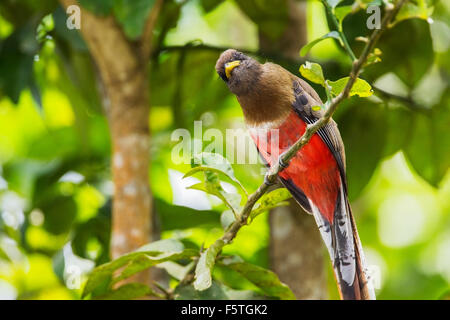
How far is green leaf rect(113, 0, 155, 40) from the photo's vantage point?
1.27 meters

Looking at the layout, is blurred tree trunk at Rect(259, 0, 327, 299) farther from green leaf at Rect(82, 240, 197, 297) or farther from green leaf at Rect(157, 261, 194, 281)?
green leaf at Rect(82, 240, 197, 297)

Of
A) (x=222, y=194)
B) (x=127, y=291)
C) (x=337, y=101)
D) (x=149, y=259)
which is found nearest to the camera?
(x=337, y=101)

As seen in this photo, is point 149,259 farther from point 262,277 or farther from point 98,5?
point 98,5

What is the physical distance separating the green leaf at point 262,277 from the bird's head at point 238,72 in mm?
419

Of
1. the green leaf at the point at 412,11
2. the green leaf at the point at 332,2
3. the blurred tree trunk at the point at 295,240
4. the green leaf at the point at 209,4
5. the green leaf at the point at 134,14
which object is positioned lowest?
the blurred tree trunk at the point at 295,240

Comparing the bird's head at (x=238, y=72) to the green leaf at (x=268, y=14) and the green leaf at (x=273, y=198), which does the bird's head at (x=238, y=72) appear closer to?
the green leaf at (x=273, y=198)

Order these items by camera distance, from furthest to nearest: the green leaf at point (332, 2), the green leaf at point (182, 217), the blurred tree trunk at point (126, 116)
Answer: the green leaf at point (182, 217) < the blurred tree trunk at point (126, 116) < the green leaf at point (332, 2)

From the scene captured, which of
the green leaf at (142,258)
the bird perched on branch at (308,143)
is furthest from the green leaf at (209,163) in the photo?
the green leaf at (142,258)

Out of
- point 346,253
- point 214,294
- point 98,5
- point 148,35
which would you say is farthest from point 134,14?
point 346,253

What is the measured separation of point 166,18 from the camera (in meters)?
1.63

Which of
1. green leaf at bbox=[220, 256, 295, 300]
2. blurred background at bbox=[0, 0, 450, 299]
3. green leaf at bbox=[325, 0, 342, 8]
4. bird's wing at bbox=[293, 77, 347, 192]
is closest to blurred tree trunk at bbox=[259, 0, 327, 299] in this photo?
blurred background at bbox=[0, 0, 450, 299]

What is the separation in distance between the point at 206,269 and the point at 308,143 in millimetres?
241

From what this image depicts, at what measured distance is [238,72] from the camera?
84 centimetres

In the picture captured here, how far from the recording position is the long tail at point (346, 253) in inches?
31.9
